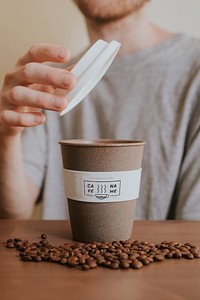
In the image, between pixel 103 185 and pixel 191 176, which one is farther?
pixel 191 176

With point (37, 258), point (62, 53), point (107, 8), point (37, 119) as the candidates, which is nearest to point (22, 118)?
point (37, 119)

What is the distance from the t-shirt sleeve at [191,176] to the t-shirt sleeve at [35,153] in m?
0.41

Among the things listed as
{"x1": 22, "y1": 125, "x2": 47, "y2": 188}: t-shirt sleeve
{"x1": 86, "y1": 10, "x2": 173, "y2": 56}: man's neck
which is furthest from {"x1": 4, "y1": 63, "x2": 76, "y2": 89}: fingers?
{"x1": 86, "y1": 10, "x2": 173, "y2": 56}: man's neck

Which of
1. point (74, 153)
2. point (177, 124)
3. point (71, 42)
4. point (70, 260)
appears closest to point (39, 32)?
point (71, 42)

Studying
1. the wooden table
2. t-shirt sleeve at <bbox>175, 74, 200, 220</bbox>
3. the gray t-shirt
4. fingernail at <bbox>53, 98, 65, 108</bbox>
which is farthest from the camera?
the gray t-shirt

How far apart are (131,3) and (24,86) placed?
665 millimetres

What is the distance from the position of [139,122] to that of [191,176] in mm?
230

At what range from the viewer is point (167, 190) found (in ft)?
4.04

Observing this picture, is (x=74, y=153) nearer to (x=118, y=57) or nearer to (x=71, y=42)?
(x=118, y=57)

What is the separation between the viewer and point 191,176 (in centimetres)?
116

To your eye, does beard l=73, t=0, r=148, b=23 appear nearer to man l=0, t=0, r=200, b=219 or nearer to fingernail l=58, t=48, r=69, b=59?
man l=0, t=0, r=200, b=219

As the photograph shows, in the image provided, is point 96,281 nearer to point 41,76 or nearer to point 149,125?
point 41,76

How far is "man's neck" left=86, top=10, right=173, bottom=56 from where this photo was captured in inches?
53.9

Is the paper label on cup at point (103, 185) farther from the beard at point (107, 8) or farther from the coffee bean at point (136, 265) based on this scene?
the beard at point (107, 8)
